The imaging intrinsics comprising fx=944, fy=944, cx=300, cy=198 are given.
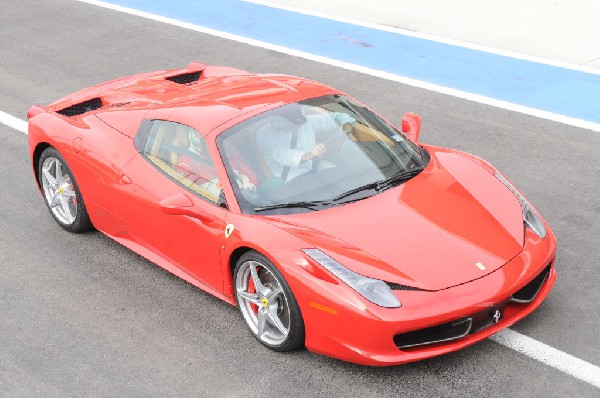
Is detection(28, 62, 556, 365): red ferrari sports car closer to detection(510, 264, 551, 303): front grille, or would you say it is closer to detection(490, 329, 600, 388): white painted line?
detection(510, 264, 551, 303): front grille

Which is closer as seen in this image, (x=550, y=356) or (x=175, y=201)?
(x=550, y=356)

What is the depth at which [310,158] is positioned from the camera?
6.51 metres

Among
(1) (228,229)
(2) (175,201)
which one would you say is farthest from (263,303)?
(2) (175,201)

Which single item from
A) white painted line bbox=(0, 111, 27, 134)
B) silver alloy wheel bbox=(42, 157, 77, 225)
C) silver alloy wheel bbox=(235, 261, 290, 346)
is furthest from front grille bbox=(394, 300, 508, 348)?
white painted line bbox=(0, 111, 27, 134)

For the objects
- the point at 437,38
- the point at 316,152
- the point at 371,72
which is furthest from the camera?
the point at 437,38

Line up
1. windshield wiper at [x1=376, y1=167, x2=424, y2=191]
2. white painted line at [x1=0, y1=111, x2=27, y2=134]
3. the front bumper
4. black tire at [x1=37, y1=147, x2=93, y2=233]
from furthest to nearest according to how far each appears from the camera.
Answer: white painted line at [x1=0, y1=111, x2=27, y2=134], black tire at [x1=37, y1=147, x2=93, y2=233], windshield wiper at [x1=376, y1=167, x2=424, y2=191], the front bumper

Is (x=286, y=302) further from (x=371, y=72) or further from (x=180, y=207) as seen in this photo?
(x=371, y=72)

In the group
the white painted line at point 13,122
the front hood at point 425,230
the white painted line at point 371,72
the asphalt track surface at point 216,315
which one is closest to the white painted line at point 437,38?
the white painted line at point 371,72

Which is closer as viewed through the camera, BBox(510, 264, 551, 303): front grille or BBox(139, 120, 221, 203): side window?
BBox(510, 264, 551, 303): front grille

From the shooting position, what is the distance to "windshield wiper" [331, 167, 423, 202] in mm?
6336

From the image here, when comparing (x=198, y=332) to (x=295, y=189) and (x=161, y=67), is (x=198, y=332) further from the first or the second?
(x=161, y=67)

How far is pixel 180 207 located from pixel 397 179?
4.93ft

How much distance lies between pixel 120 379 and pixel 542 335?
272cm

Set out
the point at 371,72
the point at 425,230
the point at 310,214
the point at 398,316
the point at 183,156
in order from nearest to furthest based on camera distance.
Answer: the point at 398,316
the point at 425,230
the point at 310,214
the point at 183,156
the point at 371,72
